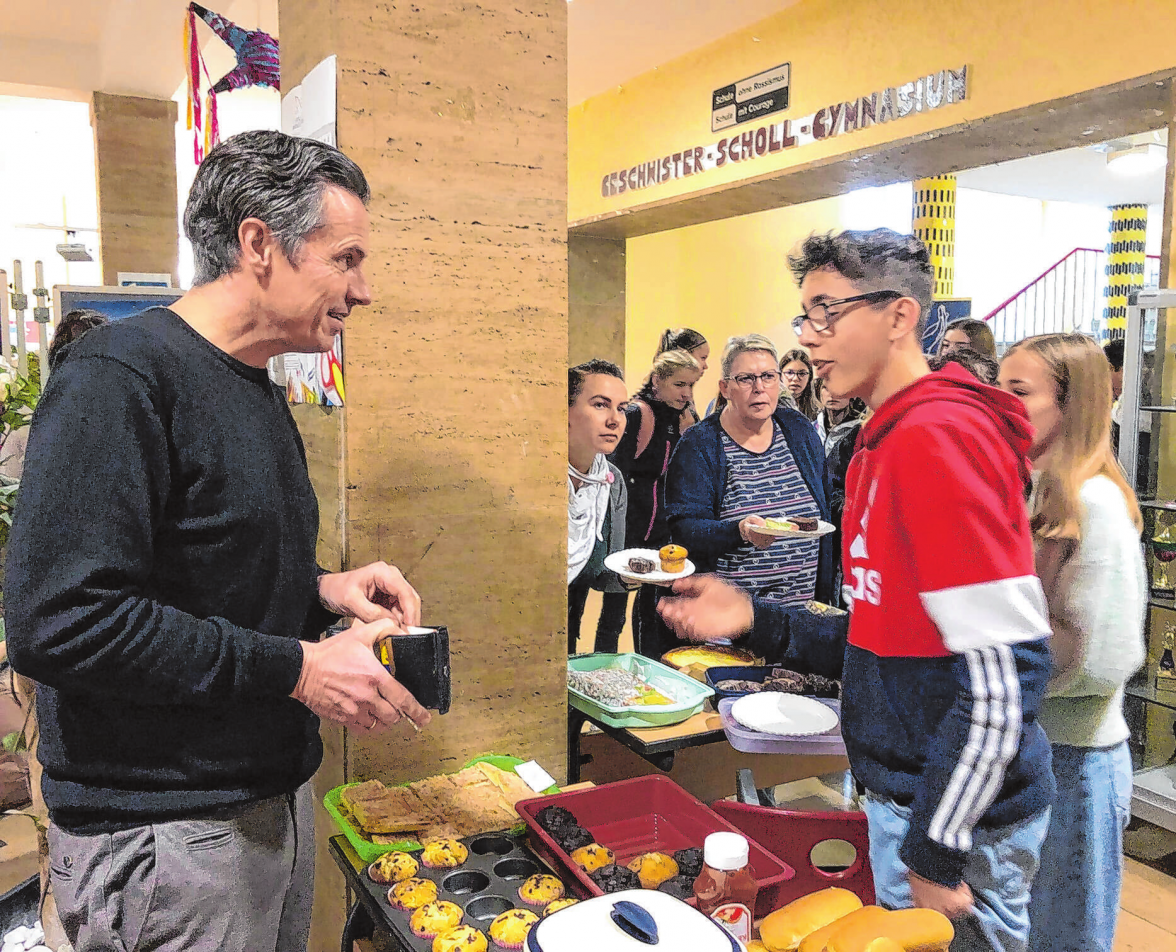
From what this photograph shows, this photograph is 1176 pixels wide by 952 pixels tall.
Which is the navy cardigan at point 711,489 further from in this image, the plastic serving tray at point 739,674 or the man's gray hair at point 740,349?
the plastic serving tray at point 739,674

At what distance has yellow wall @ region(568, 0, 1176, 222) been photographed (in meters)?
3.91

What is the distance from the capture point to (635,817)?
2.05 meters

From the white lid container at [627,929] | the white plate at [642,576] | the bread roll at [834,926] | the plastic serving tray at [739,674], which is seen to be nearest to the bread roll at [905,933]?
the bread roll at [834,926]

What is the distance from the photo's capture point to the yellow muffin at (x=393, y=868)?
5.75 feet

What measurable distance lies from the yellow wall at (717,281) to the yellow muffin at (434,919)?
7023 mm

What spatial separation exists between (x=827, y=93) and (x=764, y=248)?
9.32 feet

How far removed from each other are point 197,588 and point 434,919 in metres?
0.73

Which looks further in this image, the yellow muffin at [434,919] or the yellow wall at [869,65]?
the yellow wall at [869,65]

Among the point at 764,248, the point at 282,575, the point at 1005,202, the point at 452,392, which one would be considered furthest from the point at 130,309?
the point at 1005,202

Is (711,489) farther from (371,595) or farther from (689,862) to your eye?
(371,595)

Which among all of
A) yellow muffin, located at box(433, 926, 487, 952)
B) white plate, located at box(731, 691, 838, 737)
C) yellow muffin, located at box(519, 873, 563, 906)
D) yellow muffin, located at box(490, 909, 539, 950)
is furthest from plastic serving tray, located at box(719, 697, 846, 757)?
yellow muffin, located at box(433, 926, 487, 952)

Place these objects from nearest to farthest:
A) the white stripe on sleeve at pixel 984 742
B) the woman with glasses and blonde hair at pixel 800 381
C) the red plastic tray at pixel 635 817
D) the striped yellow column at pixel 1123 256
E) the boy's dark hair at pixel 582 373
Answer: the white stripe on sleeve at pixel 984 742, the red plastic tray at pixel 635 817, the boy's dark hair at pixel 582 373, the woman with glasses and blonde hair at pixel 800 381, the striped yellow column at pixel 1123 256

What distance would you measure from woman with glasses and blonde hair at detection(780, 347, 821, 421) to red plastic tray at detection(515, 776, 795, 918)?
3602 mm

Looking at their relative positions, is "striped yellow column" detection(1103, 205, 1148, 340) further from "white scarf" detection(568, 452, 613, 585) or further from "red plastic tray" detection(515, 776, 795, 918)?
"red plastic tray" detection(515, 776, 795, 918)
